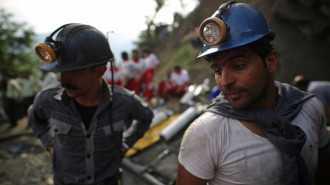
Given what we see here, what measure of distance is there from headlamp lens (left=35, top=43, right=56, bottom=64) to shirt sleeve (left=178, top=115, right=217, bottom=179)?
128cm

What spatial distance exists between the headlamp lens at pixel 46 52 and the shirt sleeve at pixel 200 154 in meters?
1.28

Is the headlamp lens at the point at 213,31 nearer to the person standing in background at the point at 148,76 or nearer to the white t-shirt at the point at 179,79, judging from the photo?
the person standing in background at the point at 148,76

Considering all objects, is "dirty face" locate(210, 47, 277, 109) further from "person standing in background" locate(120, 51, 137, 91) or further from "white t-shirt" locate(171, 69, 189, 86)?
"white t-shirt" locate(171, 69, 189, 86)

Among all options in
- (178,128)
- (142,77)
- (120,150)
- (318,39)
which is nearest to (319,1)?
(318,39)

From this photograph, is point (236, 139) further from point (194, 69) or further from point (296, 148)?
point (194, 69)

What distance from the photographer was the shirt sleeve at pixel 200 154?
1079 millimetres

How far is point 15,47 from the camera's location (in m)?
16.7

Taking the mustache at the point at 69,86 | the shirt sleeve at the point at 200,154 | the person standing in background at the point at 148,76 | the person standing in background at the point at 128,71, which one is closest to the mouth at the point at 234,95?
the shirt sleeve at the point at 200,154

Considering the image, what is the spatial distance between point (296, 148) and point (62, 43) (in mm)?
1939

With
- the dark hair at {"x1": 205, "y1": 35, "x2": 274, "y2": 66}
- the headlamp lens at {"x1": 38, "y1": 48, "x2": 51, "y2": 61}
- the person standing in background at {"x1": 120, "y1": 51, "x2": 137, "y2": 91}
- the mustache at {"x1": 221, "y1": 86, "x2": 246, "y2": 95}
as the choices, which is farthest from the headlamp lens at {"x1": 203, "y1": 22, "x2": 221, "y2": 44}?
the person standing in background at {"x1": 120, "y1": 51, "x2": 137, "y2": 91}

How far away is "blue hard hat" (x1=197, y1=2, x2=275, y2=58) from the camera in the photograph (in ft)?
3.68

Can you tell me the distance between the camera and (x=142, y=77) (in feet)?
27.6

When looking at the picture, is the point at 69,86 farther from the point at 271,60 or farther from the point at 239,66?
the point at 271,60

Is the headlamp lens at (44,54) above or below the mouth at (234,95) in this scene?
above
